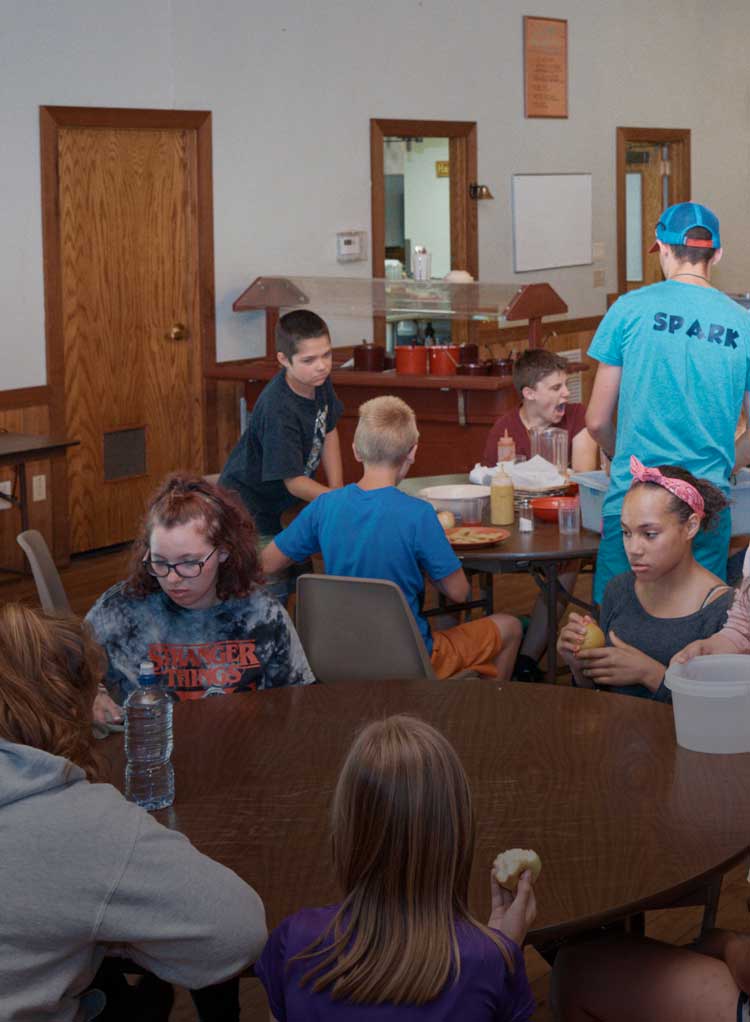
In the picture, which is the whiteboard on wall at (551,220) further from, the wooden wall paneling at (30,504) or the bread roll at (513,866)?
the bread roll at (513,866)

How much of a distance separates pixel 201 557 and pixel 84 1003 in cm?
112

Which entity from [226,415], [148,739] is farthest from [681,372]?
[226,415]

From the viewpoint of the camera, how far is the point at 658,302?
12.5 feet

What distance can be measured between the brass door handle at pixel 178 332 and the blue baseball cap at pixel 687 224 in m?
4.40

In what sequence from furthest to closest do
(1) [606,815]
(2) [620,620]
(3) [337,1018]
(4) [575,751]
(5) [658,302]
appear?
(5) [658,302], (2) [620,620], (4) [575,751], (1) [606,815], (3) [337,1018]

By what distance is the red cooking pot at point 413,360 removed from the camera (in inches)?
293

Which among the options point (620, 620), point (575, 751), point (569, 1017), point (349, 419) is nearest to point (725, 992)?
point (569, 1017)

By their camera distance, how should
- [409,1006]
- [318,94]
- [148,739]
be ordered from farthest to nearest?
[318,94] → [148,739] → [409,1006]

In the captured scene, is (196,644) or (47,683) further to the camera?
(196,644)

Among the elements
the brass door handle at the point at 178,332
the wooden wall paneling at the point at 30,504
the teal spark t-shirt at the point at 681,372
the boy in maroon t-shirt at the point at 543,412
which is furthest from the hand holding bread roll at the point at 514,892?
the brass door handle at the point at 178,332

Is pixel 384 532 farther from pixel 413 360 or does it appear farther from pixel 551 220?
pixel 551 220

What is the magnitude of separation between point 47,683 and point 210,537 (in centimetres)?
107

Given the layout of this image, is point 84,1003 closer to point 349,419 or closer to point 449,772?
point 449,772

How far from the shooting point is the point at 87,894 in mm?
1625
